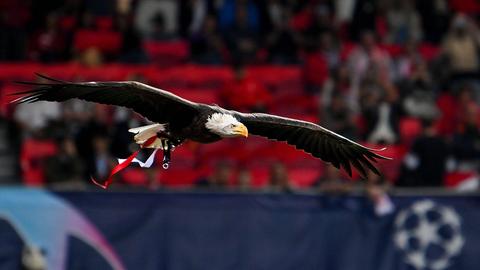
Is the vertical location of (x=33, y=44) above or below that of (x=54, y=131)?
above

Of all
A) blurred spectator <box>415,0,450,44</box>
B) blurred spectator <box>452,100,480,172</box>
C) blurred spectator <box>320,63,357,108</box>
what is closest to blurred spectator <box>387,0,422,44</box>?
blurred spectator <box>415,0,450,44</box>

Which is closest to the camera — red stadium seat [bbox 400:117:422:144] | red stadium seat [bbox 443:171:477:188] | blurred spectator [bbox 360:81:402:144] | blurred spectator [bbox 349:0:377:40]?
red stadium seat [bbox 443:171:477:188]

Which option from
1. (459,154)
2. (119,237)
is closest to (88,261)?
(119,237)

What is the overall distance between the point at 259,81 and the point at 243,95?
229 centimetres

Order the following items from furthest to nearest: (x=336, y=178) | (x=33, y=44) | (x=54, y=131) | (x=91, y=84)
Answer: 1. (x=33, y=44)
2. (x=54, y=131)
3. (x=336, y=178)
4. (x=91, y=84)

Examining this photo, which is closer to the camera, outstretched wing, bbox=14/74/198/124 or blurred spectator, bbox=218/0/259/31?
outstretched wing, bbox=14/74/198/124

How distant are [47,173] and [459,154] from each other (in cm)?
556

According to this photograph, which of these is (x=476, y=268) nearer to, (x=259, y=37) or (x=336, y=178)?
(x=336, y=178)

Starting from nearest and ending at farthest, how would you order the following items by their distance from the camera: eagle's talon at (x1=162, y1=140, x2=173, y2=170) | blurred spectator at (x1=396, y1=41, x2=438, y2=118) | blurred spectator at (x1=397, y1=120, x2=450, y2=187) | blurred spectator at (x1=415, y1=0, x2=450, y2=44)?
eagle's talon at (x1=162, y1=140, x2=173, y2=170) → blurred spectator at (x1=397, y1=120, x2=450, y2=187) → blurred spectator at (x1=396, y1=41, x2=438, y2=118) → blurred spectator at (x1=415, y1=0, x2=450, y2=44)

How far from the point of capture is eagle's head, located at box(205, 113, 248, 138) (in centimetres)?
1179

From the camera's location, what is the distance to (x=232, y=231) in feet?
50.9

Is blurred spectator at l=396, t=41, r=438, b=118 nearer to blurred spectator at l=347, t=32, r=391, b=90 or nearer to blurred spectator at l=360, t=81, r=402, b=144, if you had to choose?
blurred spectator at l=347, t=32, r=391, b=90

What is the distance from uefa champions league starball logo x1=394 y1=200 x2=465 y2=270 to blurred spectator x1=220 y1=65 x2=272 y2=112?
3257mm

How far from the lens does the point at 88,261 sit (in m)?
15.1
